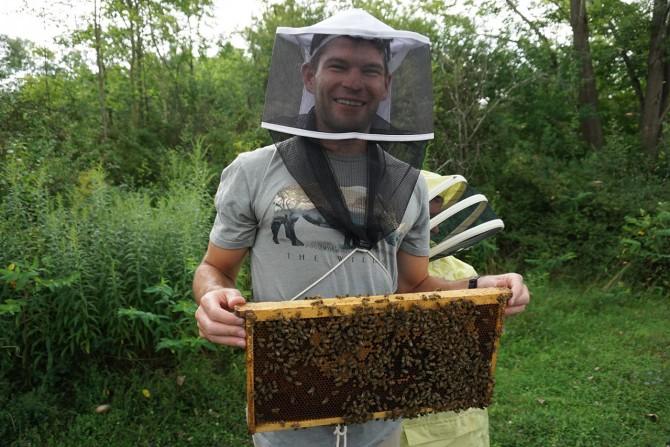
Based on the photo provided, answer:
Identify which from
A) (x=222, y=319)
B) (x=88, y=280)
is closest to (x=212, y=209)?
(x=88, y=280)

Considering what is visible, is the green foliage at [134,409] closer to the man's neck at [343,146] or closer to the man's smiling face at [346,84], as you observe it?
the man's neck at [343,146]

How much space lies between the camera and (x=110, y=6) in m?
7.60

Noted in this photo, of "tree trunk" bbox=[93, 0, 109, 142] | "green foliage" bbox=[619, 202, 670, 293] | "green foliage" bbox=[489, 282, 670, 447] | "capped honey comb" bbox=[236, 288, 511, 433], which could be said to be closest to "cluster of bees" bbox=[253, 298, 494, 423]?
"capped honey comb" bbox=[236, 288, 511, 433]

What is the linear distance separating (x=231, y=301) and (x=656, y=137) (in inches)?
438

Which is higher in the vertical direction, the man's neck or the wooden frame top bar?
the man's neck

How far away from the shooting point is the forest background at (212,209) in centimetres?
368

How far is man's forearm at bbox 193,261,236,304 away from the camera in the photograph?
179cm

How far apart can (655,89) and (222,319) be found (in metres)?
11.6

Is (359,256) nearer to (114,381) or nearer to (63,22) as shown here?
(114,381)

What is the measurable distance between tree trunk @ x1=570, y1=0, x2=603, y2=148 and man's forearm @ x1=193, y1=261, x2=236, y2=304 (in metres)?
9.62

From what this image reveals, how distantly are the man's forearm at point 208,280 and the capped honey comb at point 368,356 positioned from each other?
0.35 m

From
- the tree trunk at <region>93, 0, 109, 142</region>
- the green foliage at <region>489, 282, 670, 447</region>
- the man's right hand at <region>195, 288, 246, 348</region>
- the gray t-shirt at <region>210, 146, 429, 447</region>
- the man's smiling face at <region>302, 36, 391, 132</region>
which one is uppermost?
the tree trunk at <region>93, 0, 109, 142</region>

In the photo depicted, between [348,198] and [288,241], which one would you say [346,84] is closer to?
[348,198]

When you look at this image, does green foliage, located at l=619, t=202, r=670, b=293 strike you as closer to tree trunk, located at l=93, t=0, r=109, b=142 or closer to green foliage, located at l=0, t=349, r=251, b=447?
green foliage, located at l=0, t=349, r=251, b=447
